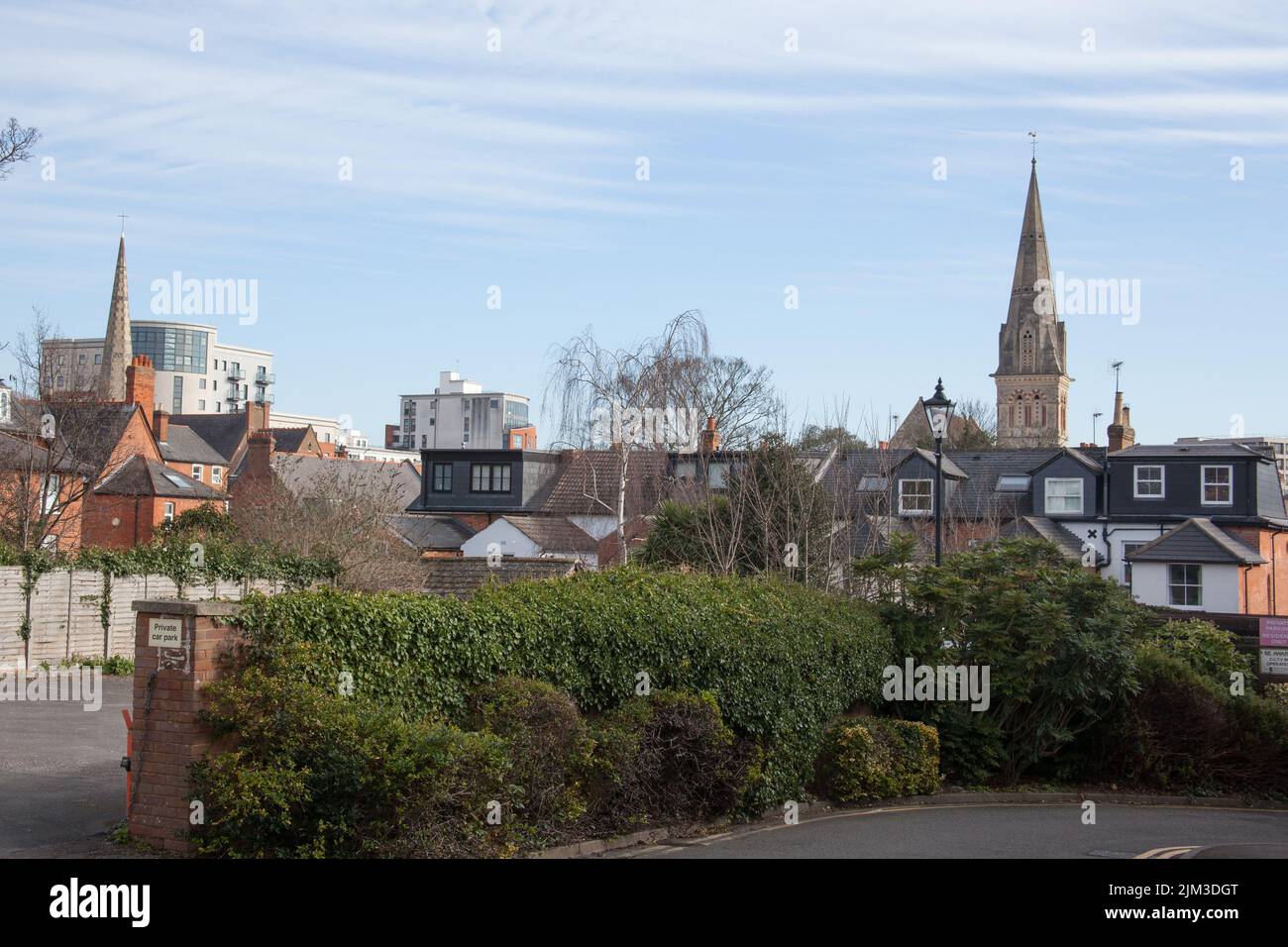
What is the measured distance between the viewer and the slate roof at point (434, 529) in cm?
5103

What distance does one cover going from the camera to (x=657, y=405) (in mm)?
39125

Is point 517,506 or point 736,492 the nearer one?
point 736,492

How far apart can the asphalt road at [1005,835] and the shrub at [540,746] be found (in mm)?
988

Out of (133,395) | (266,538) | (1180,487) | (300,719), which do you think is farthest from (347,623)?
(133,395)

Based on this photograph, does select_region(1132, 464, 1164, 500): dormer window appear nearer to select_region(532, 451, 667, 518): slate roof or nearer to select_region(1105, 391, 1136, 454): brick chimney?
select_region(1105, 391, 1136, 454): brick chimney

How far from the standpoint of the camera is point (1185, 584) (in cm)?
3962

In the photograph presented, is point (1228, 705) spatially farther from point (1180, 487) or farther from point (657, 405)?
point (1180, 487)

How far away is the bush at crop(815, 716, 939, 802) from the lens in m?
16.1

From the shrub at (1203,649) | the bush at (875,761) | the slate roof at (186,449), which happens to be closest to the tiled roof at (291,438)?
the slate roof at (186,449)

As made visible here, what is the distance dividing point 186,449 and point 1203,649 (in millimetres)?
66494

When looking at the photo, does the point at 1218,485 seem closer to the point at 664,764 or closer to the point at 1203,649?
the point at 1203,649

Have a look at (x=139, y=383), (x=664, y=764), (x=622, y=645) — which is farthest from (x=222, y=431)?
(x=664, y=764)

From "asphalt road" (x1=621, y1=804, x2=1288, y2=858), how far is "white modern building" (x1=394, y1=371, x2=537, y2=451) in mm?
137874

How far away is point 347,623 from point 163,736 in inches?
67.7
